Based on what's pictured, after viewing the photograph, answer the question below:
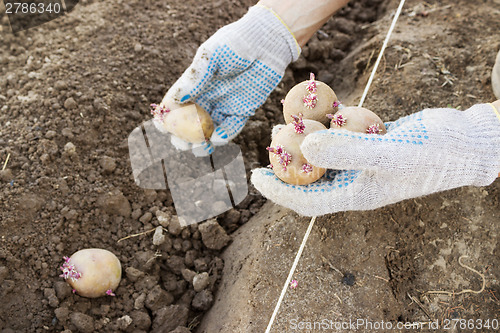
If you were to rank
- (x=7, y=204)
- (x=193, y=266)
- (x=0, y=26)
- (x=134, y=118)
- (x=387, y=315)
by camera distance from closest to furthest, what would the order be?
(x=387, y=315)
(x=7, y=204)
(x=193, y=266)
(x=134, y=118)
(x=0, y=26)

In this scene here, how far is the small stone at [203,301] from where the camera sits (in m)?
2.05

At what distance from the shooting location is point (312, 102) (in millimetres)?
1973

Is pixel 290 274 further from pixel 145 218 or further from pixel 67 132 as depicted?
pixel 67 132

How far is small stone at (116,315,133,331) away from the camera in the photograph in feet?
6.32

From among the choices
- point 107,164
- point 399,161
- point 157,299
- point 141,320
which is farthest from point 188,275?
point 399,161

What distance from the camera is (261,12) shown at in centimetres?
240

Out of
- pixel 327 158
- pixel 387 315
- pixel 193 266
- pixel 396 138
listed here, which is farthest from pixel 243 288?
pixel 396 138

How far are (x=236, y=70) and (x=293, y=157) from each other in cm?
82

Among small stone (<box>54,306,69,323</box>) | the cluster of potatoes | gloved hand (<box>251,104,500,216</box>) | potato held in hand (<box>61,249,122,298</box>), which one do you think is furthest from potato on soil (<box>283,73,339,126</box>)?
small stone (<box>54,306,69,323</box>)

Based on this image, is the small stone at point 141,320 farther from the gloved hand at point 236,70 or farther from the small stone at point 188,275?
the gloved hand at point 236,70

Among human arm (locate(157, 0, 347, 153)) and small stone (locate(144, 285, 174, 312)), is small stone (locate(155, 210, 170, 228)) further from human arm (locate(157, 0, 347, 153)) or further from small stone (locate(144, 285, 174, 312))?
human arm (locate(157, 0, 347, 153))

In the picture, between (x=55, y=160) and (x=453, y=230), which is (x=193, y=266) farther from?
(x=453, y=230)

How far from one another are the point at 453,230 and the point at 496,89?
2.96ft

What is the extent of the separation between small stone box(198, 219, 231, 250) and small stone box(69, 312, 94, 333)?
2.16ft
